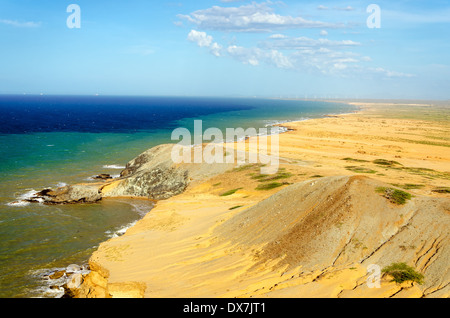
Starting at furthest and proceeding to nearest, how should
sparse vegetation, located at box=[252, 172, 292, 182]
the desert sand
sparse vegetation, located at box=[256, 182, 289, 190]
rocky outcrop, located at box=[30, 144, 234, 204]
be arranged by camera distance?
rocky outcrop, located at box=[30, 144, 234, 204]
sparse vegetation, located at box=[252, 172, 292, 182]
sparse vegetation, located at box=[256, 182, 289, 190]
the desert sand

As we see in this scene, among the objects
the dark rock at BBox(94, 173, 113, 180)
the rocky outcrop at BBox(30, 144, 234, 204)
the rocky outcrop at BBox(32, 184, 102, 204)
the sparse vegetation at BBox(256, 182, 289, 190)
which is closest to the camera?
the sparse vegetation at BBox(256, 182, 289, 190)

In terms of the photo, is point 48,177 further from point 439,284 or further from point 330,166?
point 439,284

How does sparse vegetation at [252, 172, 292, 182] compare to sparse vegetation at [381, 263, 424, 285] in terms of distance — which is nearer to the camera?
sparse vegetation at [381, 263, 424, 285]

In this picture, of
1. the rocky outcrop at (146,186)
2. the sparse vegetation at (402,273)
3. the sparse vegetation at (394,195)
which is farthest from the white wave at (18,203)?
the sparse vegetation at (402,273)

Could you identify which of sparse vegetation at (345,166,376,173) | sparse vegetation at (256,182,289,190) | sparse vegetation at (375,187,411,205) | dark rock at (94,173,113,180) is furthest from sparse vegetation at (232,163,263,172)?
sparse vegetation at (375,187,411,205)

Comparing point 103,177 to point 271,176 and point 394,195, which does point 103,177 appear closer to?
point 271,176

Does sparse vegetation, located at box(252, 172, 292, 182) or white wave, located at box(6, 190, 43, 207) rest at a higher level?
sparse vegetation, located at box(252, 172, 292, 182)

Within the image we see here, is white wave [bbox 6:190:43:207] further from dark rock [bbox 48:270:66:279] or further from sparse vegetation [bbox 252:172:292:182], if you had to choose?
sparse vegetation [bbox 252:172:292:182]
